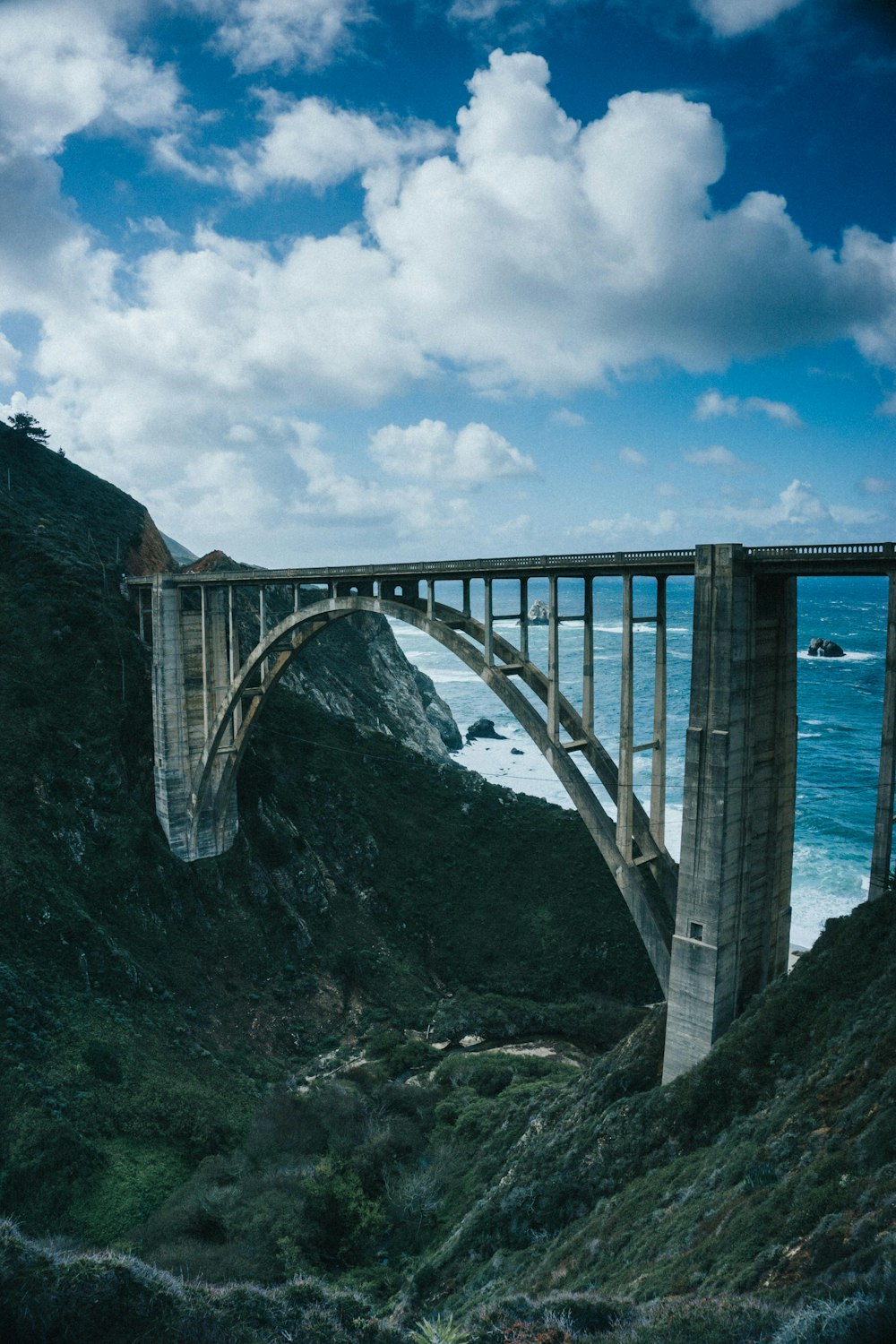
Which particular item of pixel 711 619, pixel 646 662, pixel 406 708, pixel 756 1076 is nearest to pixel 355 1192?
pixel 756 1076

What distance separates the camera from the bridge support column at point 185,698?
28.7 m

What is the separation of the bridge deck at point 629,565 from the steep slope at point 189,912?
11.8 metres

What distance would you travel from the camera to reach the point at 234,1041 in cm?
2322

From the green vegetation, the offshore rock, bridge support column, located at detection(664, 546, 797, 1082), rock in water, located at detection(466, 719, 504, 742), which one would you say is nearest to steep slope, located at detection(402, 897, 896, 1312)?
the green vegetation

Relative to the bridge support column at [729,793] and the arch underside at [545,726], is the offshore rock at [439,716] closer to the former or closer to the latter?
the arch underside at [545,726]

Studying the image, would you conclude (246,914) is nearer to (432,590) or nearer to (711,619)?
(432,590)

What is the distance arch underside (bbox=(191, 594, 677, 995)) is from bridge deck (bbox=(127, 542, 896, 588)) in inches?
35.0

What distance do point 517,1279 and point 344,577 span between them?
1651cm

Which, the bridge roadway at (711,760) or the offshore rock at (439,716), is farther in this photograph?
the offshore rock at (439,716)

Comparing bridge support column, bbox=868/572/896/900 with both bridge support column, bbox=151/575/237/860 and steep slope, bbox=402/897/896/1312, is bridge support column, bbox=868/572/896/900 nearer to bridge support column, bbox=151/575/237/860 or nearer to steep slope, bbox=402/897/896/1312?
steep slope, bbox=402/897/896/1312

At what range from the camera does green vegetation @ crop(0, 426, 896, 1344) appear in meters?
6.92

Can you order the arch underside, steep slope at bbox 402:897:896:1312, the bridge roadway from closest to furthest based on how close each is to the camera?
steep slope at bbox 402:897:896:1312 → the bridge roadway → the arch underside

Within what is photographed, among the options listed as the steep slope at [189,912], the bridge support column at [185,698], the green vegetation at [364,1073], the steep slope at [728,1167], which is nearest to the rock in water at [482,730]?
the steep slope at [189,912]

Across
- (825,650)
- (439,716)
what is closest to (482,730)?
(439,716)
